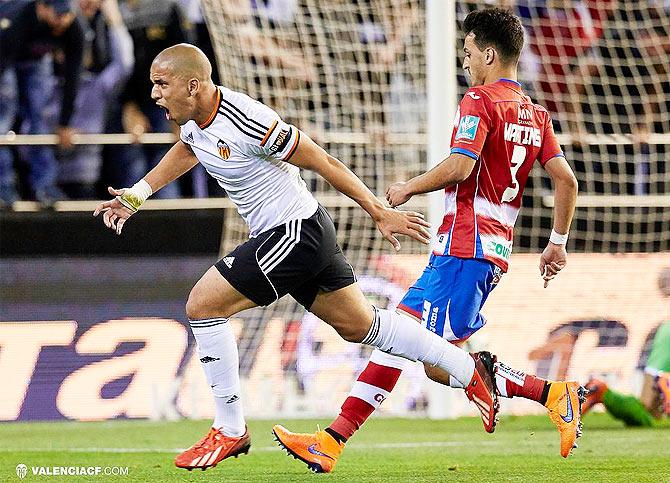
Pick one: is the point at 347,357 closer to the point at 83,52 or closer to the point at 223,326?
the point at 83,52

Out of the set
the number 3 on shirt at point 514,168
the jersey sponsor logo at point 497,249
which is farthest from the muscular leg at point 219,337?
the number 3 on shirt at point 514,168

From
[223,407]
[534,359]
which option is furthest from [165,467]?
[534,359]

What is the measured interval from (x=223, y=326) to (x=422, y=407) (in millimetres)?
4892

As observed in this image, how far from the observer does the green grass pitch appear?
5.41 m

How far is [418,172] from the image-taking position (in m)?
10.4

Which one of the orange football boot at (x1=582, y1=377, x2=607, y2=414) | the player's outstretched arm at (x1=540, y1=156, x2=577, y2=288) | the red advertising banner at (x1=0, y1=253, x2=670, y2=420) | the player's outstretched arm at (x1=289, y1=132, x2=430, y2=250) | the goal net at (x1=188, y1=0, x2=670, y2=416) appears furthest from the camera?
the goal net at (x1=188, y1=0, x2=670, y2=416)

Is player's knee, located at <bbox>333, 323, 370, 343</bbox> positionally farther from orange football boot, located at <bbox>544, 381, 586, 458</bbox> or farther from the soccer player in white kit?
orange football boot, located at <bbox>544, 381, 586, 458</bbox>

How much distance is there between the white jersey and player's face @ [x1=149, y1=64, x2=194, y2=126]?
11 cm

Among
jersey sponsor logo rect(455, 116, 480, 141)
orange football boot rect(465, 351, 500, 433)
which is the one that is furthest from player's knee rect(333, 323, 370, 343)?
jersey sponsor logo rect(455, 116, 480, 141)

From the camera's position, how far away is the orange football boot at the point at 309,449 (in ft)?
17.2

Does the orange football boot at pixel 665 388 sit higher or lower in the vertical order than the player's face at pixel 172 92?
lower

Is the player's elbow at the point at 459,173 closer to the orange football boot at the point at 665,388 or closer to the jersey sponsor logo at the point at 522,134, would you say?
the jersey sponsor logo at the point at 522,134

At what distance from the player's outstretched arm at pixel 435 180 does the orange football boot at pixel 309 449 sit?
1.09 meters

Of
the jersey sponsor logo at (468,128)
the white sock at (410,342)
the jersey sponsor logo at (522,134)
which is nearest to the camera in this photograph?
the white sock at (410,342)
